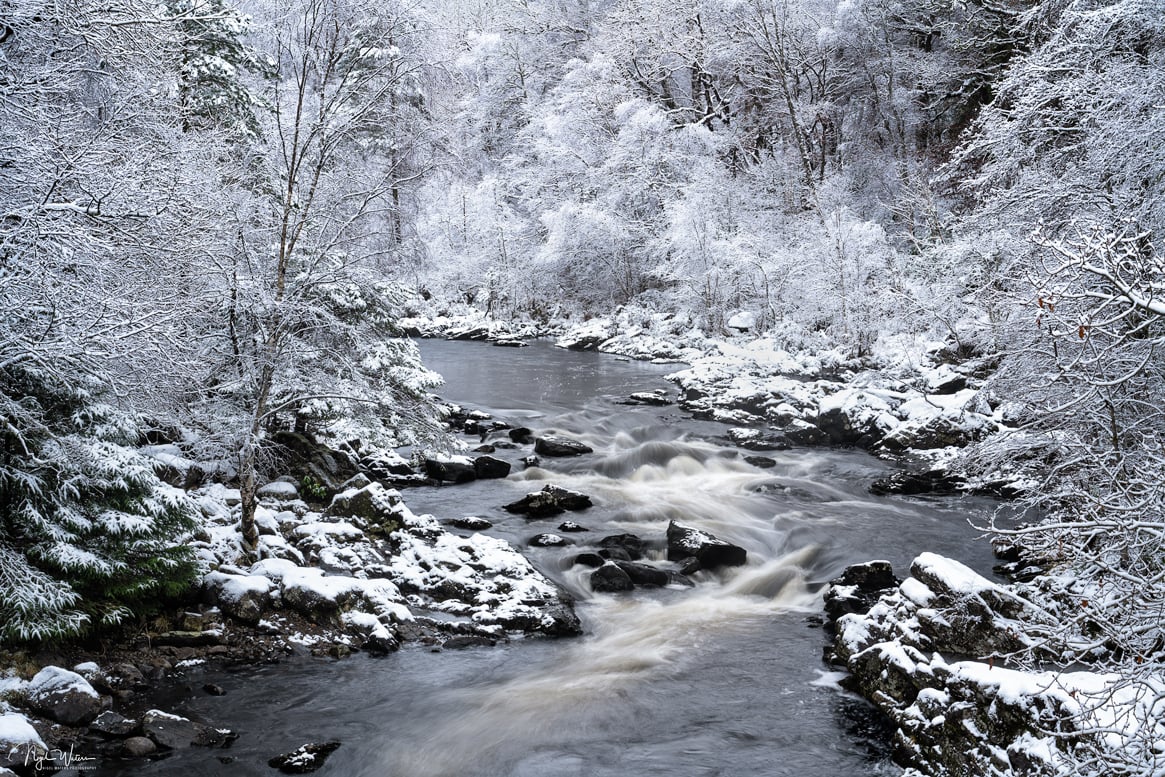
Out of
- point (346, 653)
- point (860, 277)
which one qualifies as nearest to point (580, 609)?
point (346, 653)

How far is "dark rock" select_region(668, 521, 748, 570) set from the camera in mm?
10992

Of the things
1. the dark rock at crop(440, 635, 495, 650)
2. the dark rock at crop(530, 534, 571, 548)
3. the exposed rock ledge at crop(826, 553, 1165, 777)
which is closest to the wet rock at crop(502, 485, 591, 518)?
the dark rock at crop(530, 534, 571, 548)

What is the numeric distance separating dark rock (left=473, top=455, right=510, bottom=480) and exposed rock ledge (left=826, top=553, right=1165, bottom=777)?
286 inches

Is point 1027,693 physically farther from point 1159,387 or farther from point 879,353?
point 879,353

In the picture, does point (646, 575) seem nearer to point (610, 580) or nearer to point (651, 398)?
point (610, 580)

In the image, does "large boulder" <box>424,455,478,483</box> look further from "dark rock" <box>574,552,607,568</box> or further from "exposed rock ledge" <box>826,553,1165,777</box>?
"exposed rock ledge" <box>826,553,1165,777</box>

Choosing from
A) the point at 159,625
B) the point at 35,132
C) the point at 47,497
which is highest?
the point at 35,132

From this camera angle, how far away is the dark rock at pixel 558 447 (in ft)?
53.1

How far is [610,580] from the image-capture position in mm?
10156

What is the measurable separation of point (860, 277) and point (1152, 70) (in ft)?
45.6

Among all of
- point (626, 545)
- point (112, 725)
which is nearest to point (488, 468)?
point (626, 545)

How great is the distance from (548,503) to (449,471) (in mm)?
2318

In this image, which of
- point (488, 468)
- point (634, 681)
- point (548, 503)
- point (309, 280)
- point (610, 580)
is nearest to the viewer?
point (634, 681)

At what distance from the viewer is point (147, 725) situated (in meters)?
6.07
